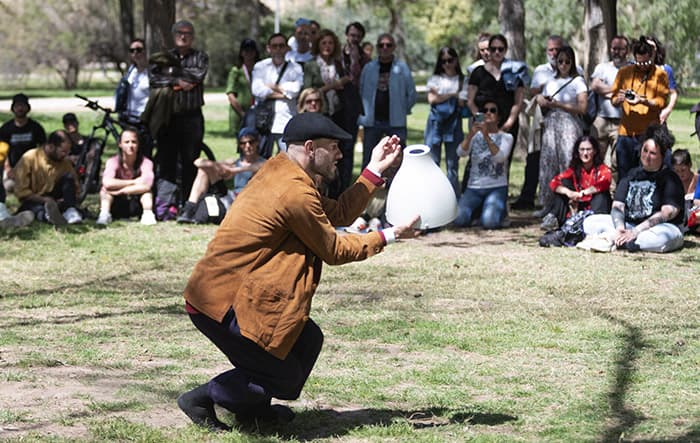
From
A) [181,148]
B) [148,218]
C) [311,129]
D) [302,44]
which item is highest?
[302,44]

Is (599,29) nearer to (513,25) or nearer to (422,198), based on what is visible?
(513,25)

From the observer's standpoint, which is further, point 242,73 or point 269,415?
point 242,73

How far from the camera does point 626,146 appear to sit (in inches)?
485

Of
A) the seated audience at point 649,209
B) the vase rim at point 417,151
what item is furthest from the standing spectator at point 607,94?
the vase rim at point 417,151

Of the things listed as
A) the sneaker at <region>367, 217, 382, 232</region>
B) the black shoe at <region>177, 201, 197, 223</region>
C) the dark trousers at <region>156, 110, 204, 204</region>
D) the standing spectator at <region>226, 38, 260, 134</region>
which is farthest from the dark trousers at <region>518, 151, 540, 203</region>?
the black shoe at <region>177, 201, 197, 223</region>

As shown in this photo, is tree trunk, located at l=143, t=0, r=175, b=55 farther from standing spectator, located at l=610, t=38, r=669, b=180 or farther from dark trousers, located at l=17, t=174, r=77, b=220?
standing spectator, located at l=610, t=38, r=669, b=180

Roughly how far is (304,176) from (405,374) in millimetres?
1816

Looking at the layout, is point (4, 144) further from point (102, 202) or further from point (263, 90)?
point (263, 90)

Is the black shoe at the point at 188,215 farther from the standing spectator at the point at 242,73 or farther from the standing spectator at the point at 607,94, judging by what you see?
the standing spectator at the point at 607,94

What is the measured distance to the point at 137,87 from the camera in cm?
1356

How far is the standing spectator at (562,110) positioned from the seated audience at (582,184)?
0.88 m

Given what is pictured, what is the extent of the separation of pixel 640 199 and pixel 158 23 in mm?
7677

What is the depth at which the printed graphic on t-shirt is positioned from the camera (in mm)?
10602

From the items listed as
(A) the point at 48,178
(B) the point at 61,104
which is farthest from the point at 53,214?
(B) the point at 61,104
